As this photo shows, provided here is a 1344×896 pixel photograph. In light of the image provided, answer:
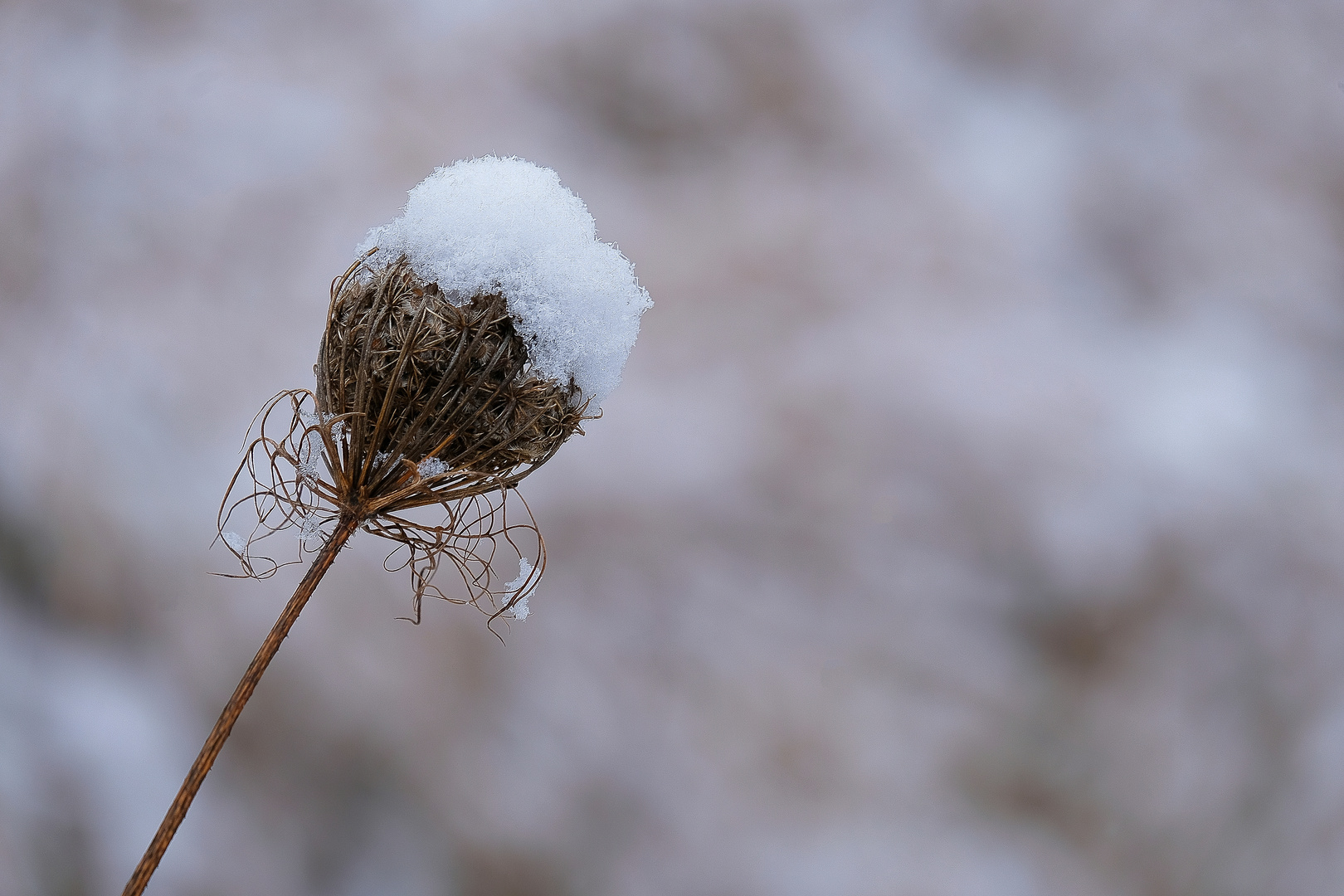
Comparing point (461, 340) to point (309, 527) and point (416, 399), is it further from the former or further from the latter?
point (309, 527)

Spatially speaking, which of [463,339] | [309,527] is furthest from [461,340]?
[309,527]

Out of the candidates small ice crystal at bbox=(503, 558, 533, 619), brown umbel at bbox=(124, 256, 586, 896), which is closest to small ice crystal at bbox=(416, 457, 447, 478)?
brown umbel at bbox=(124, 256, 586, 896)

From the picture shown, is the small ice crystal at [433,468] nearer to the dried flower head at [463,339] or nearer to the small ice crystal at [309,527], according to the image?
the dried flower head at [463,339]

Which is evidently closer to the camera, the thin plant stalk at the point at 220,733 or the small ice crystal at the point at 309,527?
Answer: the thin plant stalk at the point at 220,733

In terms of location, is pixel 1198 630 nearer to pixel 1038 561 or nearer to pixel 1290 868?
pixel 1038 561

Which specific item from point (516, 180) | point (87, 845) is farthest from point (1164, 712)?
point (87, 845)

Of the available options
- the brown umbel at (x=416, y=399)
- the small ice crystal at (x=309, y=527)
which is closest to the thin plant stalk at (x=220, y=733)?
the brown umbel at (x=416, y=399)
